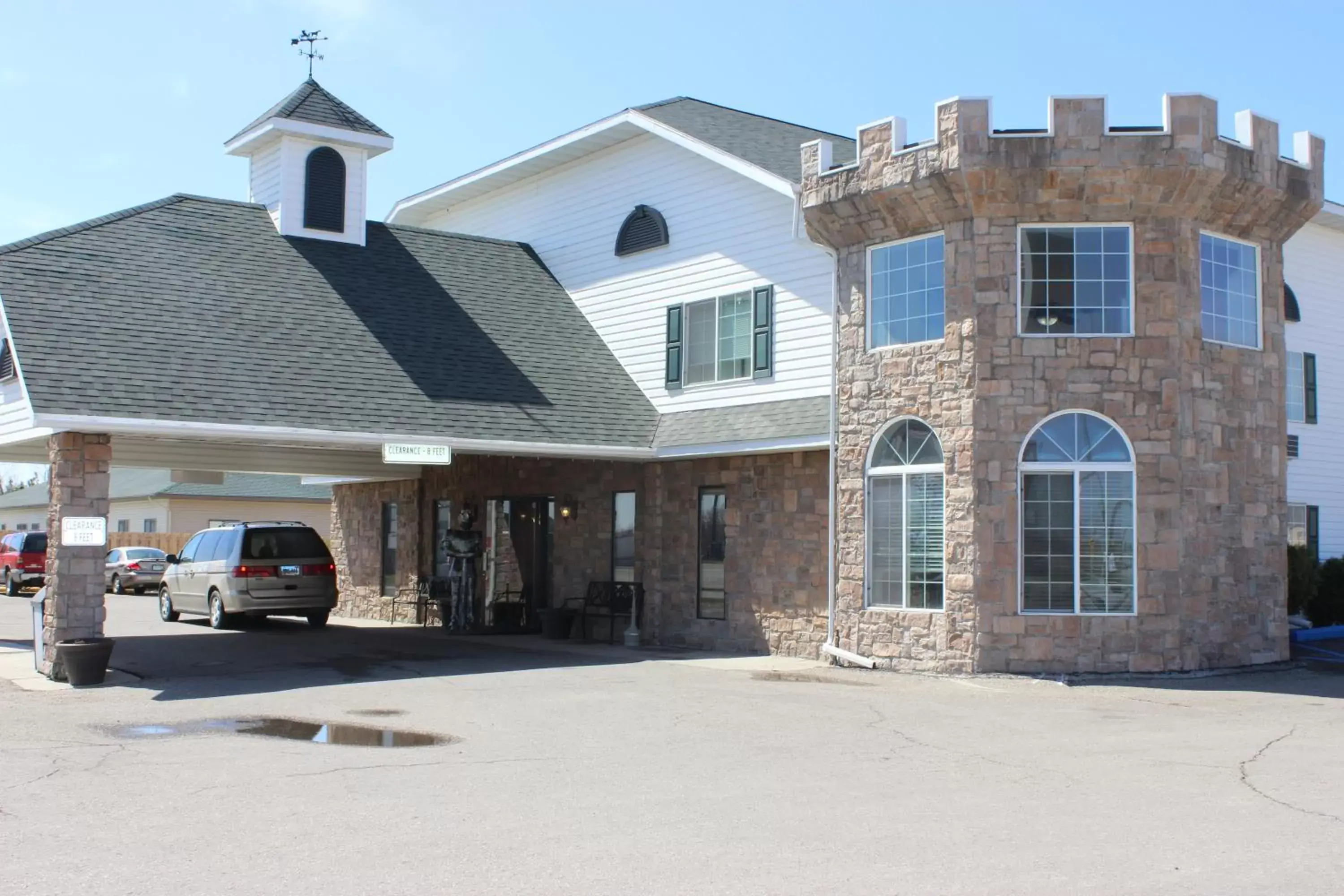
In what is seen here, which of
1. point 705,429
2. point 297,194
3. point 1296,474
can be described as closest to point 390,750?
point 705,429

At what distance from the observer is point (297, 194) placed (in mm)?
21406

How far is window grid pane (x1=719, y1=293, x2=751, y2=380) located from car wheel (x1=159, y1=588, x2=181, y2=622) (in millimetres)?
12010

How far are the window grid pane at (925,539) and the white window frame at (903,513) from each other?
0.10ft

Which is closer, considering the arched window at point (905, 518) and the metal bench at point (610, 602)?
the arched window at point (905, 518)

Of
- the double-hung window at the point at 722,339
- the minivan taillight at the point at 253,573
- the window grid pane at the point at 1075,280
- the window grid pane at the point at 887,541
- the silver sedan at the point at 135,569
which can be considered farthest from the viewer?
the silver sedan at the point at 135,569

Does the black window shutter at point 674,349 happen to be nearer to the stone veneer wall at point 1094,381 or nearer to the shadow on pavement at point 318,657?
the shadow on pavement at point 318,657

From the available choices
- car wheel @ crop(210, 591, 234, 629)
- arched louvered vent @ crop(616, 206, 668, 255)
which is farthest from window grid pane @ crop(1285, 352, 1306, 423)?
car wheel @ crop(210, 591, 234, 629)

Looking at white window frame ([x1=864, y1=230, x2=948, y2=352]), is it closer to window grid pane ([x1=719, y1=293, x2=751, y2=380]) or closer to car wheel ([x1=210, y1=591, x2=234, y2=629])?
window grid pane ([x1=719, y1=293, x2=751, y2=380])

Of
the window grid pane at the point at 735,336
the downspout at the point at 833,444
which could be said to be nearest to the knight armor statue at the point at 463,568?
the window grid pane at the point at 735,336

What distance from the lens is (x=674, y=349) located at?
20406 millimetres

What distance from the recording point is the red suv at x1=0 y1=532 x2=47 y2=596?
3594cm

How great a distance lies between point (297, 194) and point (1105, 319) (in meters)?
12.7

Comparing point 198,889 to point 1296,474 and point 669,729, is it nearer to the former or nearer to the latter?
point 669,729

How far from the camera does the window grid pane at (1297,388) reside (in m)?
22.7
